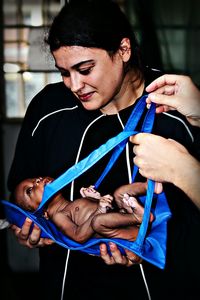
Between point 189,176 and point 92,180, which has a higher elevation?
point 189,176

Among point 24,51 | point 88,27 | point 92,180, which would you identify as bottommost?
point 92,180

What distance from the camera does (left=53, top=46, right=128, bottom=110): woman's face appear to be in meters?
1.23

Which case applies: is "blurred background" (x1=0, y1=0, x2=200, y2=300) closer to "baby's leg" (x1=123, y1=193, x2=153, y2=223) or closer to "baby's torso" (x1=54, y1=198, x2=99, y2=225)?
"baby's torso" (x1=54, y1=198, x2=99, y2=225)

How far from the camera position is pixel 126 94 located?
4.58 feet

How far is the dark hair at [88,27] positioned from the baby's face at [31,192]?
40 cm

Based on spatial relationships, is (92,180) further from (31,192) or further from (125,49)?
(125,49)

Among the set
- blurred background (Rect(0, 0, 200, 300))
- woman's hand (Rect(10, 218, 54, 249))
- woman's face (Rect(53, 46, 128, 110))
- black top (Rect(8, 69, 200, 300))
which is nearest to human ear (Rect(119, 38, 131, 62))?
woman's face (Rect(53, 46, 128, 110))

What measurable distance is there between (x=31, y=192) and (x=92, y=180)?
0.20m

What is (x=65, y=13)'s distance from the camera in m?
1.27

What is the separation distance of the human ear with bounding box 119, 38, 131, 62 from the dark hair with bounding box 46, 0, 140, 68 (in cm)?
2

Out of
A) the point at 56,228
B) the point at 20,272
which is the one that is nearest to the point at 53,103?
the point at 56,228

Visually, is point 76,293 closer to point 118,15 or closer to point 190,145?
point 190,145

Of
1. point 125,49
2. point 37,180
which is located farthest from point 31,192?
point 125,49

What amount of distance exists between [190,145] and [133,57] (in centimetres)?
34
